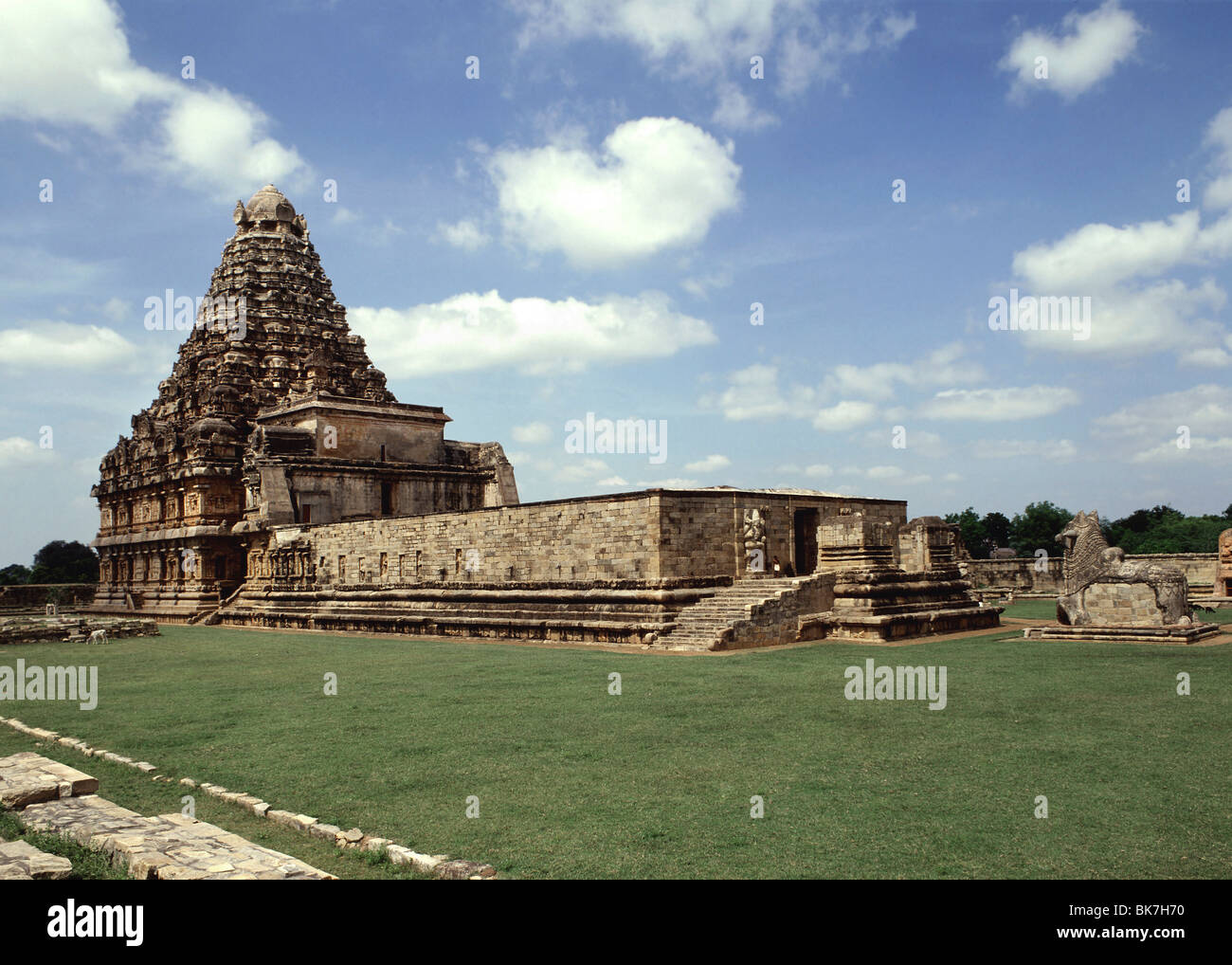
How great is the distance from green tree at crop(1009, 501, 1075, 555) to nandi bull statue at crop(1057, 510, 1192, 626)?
150 ft

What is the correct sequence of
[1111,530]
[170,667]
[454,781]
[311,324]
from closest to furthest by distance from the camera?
[454,781]
[170,667]
[311,324]
[1111,530]

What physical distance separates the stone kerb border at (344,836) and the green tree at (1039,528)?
2354 inches

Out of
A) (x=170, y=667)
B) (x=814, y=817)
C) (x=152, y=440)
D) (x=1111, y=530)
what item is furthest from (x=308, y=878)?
(x=1111, y=530)

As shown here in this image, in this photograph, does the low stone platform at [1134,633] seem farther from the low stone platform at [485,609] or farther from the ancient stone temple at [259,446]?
the ancient stone temple at [259,446]

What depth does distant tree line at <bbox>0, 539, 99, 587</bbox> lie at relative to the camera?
6300 cm

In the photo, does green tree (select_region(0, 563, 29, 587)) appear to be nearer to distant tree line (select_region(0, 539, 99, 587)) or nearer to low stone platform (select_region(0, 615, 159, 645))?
distant tree line (select_region(0, 539, 99, 587))

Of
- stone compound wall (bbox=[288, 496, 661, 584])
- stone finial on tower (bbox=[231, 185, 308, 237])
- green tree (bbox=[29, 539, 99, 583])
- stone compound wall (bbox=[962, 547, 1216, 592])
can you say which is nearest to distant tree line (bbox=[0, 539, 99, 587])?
green tree (bbox=[29, 539, 99, 583])

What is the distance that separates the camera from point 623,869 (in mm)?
4707

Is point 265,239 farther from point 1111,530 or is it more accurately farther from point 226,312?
point 1111,530

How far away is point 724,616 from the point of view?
53.4ft

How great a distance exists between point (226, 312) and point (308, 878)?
36387 mm

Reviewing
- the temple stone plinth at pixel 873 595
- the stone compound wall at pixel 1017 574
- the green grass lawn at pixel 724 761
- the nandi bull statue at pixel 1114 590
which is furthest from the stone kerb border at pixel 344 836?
the stone compound wall at pixel 1017 574

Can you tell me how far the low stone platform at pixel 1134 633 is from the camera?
1464 centimetres
